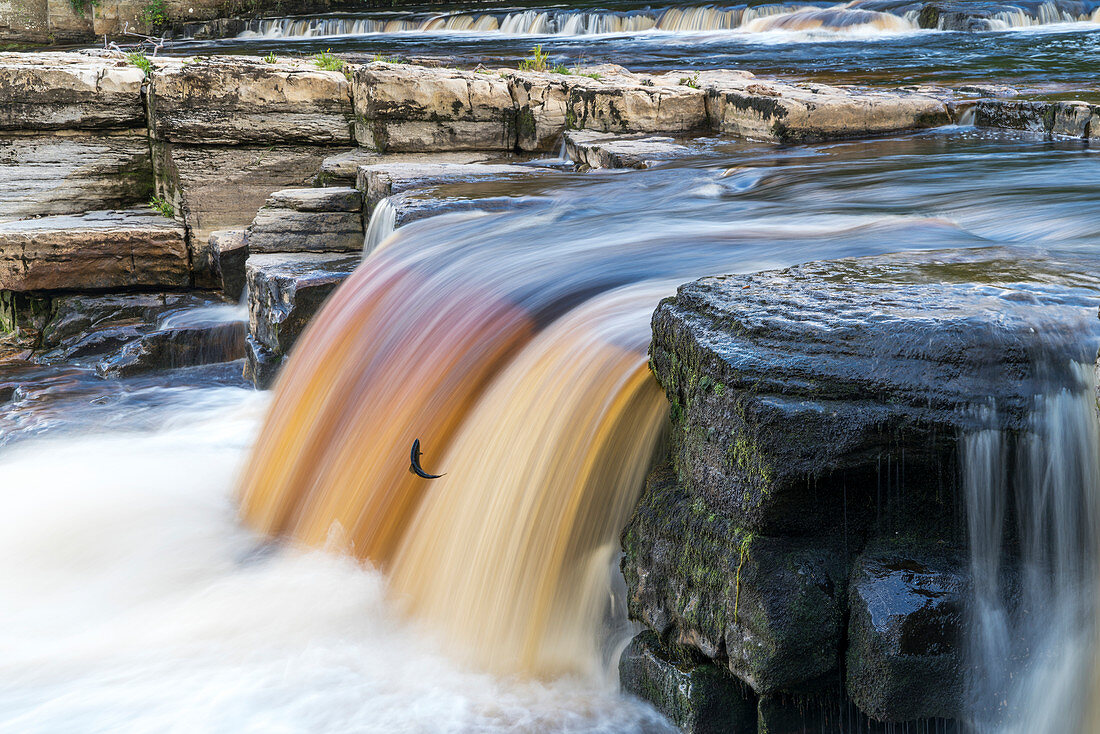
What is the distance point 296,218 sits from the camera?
17.6ft

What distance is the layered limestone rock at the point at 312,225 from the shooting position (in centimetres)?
532

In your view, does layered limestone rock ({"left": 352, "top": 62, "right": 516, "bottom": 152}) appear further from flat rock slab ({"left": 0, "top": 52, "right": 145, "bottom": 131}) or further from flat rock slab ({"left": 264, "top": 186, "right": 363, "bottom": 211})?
flat rock slab ({"left": 0, "top": 52, "right": 145, "bottom": 131})

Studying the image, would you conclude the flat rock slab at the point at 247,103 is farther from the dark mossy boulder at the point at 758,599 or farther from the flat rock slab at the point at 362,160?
the dark mossy boulder at the point at 758,599

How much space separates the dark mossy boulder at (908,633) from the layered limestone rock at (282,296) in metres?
3.24

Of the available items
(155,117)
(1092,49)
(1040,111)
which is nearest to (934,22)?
(1092,49)

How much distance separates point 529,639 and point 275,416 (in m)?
1.85

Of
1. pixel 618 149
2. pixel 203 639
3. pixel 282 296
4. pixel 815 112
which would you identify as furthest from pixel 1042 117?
pixel 203 639

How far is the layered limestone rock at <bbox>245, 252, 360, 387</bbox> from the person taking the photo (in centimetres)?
451

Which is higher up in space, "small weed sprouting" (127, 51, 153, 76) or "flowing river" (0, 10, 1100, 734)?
"small weed sprouting" (127, 51, 153, 76)

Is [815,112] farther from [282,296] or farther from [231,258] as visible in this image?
[231,258]

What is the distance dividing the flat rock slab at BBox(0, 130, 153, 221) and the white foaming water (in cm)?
324

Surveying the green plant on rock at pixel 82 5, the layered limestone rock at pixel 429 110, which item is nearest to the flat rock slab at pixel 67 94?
the layered limestone rock at pixel 429 110

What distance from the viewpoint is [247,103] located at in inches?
245

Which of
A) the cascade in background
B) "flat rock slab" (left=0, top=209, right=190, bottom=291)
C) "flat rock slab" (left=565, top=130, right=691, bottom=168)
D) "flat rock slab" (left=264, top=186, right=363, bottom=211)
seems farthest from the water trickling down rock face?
the cascade in background
